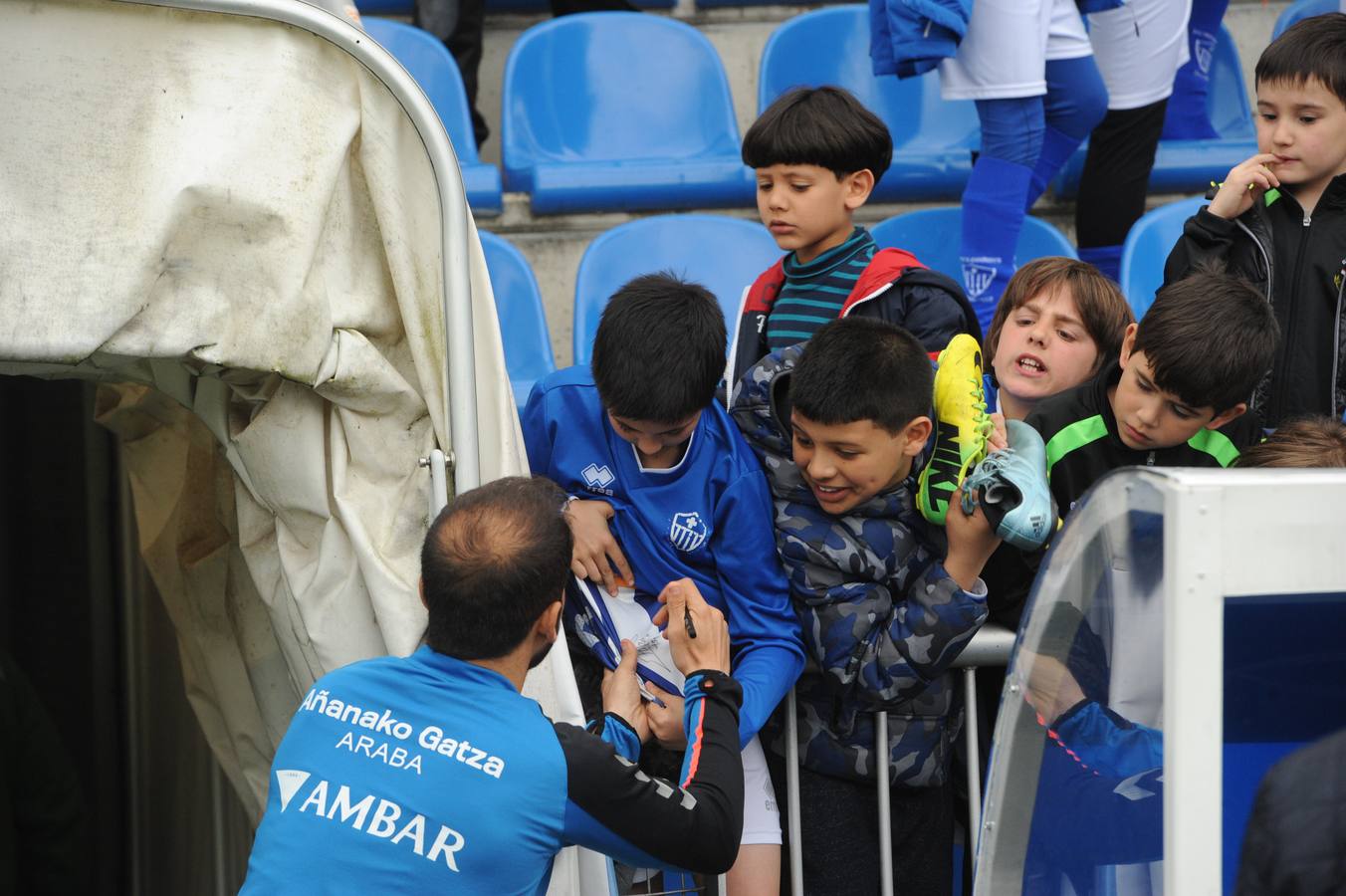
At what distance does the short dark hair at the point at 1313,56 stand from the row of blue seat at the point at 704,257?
1.24 metres

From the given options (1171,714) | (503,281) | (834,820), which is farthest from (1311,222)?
(503,281)

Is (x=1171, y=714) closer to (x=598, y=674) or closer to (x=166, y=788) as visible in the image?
(x=598, y=674)

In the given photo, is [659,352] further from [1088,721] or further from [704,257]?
[704,257]

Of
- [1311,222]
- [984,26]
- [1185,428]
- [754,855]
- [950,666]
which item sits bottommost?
[754,855]

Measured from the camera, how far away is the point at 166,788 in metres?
3.88

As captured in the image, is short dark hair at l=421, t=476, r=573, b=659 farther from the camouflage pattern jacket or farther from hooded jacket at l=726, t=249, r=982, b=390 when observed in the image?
hooded jacket at l=726, t=249, r=982, b=390

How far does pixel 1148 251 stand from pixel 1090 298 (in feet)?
4.78

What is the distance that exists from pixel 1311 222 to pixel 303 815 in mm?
2299

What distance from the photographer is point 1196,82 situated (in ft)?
17.8

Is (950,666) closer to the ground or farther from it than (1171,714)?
closer to the ground

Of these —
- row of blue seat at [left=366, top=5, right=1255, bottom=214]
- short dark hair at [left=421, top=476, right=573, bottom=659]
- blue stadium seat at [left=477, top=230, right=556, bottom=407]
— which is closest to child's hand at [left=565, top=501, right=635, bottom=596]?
short dark hair at [left=421, top=476, right=573, bottom=659]

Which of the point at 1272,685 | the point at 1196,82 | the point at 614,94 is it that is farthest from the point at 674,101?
the point at 1272,685

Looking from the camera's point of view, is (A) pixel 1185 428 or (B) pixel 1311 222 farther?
(B) pixel 1311 222

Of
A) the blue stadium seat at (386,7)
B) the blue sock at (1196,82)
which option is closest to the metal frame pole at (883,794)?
the blue sock at (1196,82)
